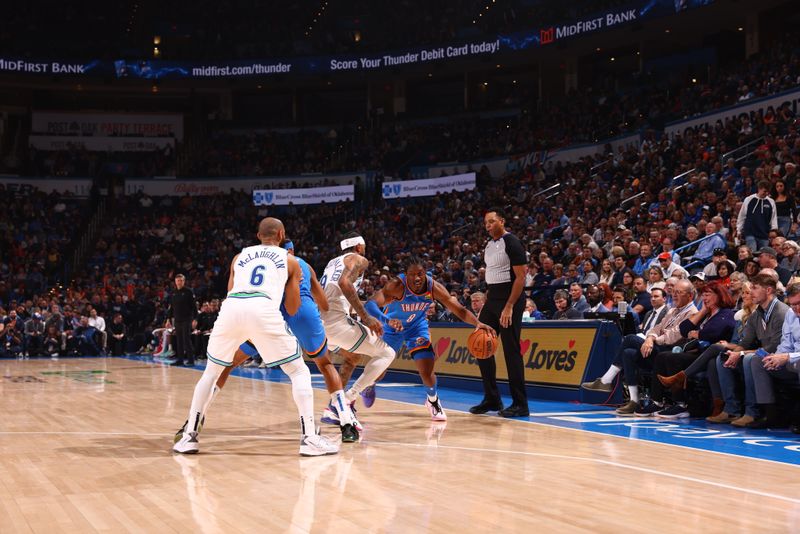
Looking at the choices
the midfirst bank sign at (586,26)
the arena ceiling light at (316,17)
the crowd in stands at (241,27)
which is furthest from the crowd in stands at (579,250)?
the arena ceiling light at (316,17)

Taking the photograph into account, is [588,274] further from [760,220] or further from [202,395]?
[202,395]

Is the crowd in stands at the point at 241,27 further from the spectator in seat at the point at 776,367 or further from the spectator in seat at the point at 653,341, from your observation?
the spectator in seat at the point at 776,367

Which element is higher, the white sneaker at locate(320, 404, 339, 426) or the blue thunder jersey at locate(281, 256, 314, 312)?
the blue thunder jersey at locate(281, 256, 314, 312)

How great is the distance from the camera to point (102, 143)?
4197cm

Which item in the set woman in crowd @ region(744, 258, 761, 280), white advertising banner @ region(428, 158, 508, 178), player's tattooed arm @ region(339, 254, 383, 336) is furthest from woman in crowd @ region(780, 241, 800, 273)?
white advertising banner @ region(428, 158, 508, 178)

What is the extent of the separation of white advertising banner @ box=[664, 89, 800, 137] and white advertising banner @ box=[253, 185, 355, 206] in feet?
49.1

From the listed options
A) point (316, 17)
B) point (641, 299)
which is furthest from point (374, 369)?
point (316, 17)

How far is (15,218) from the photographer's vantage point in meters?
35.7

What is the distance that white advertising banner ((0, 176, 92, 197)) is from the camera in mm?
37875

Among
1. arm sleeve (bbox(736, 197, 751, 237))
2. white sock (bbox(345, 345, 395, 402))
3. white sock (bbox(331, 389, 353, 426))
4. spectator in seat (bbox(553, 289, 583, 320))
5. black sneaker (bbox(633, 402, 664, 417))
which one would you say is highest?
arm sleeve (bbox(736, 197, 751, 237))

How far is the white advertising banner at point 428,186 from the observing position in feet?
109

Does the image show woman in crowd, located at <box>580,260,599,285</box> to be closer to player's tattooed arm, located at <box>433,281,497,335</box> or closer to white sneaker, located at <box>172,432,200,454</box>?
player's tattooed arm, located at <box>433,281,497,335</box>

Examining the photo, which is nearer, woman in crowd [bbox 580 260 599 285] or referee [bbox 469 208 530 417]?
referee [bbox 469 208 530 417]

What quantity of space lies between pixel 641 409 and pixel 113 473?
20.6 feet
